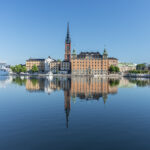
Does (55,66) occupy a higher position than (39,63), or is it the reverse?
(39,63)

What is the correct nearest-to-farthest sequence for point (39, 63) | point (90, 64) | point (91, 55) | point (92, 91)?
point (92, 91) → point (90, 64) → point (91, 55) → point (39, 63)

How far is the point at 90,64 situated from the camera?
16162cm

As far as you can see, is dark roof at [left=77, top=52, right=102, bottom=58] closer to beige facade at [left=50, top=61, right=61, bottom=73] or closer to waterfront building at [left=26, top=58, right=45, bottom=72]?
beige facade at [left=50, top=61, right=61, bottom=73]

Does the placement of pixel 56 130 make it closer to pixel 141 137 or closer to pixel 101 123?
pixel 101 123

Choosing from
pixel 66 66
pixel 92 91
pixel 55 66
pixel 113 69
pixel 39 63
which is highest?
pixel 39 63

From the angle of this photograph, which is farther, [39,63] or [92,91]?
[39,63]

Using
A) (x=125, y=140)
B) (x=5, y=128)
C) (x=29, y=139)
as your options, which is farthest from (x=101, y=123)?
(x=5, y=128)

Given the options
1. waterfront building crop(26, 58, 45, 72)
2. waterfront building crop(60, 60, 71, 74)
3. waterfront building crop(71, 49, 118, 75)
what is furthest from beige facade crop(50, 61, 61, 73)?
waterfront building crop(71, 49, 118, 75)

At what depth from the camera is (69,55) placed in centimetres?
17700

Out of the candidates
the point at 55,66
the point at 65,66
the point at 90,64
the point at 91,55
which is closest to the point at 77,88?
the point at 90,64

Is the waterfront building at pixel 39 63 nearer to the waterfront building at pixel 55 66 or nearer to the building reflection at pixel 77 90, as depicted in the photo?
the waterfront building at pixel 55 66

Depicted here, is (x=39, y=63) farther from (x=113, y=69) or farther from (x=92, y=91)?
(x=92, y=91)

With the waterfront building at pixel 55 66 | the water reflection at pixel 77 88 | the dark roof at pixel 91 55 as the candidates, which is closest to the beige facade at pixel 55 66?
the waterfront building at pixel 55 66

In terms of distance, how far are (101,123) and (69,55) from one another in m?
164
